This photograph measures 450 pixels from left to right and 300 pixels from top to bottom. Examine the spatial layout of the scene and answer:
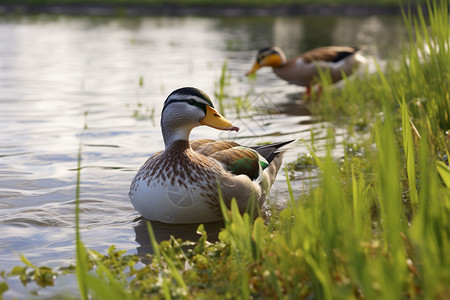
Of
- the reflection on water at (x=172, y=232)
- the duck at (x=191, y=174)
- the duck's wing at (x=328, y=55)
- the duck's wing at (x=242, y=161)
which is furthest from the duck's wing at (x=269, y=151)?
the duck's wing at (x=328, y=55)

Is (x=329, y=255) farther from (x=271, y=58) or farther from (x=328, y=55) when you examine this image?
(x=271, y=58)

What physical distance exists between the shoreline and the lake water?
14668mm

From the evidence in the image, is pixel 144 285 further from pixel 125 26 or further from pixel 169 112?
pixel 125 26

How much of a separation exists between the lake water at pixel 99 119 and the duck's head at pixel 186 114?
27.4 inches

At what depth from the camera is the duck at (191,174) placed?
452cm

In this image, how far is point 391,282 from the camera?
1.97 m

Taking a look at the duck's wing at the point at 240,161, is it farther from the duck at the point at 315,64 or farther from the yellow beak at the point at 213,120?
the duck at the point at 315,64

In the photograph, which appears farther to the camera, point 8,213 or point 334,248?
point 8,213

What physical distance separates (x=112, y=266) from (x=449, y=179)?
1.82 metres

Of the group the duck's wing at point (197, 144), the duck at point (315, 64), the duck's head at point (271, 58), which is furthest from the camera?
the duck's head at point (271, 58)

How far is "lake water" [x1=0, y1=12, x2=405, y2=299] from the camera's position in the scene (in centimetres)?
474

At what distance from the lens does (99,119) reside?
8.89m

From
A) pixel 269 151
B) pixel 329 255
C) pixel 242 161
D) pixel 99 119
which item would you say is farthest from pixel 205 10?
pixel 329 255

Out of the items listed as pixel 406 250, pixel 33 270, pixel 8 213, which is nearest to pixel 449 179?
pixel 406 250
